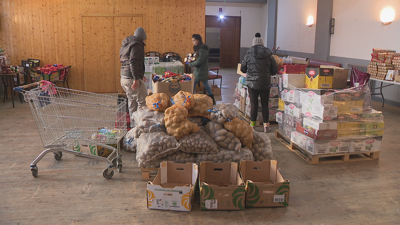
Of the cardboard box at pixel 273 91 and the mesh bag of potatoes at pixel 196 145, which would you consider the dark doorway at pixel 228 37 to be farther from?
the mesh bag of potatoes at pixel 196 145

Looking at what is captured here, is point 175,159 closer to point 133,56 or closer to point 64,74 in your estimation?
point 133,56

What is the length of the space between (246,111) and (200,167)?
10.3ft

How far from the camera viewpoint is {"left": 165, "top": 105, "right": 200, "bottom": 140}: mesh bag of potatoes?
3398 mm

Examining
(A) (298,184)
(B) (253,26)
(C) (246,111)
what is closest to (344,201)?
(A) (298,184)

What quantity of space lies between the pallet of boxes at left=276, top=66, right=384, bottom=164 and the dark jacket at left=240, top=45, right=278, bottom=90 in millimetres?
711

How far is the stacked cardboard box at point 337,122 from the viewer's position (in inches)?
155

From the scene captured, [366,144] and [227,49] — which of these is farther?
[227,49]

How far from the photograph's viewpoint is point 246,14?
52.1 ft

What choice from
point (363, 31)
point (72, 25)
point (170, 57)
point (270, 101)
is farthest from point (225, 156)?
point (72, 25)

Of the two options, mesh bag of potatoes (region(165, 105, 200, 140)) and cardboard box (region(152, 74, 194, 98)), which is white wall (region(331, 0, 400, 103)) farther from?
mesh bag of potatoes (region(165, 105, 200, 140))

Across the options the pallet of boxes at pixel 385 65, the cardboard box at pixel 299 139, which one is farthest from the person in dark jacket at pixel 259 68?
the pallet of boxes at pixel 385 65

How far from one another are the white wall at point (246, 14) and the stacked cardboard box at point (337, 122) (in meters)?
12.1

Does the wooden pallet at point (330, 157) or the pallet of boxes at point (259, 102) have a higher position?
the pallet of boxes at point (259, 102)

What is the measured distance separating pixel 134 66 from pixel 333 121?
8.79 ft
